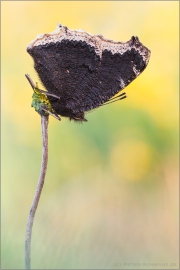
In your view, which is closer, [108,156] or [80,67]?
[80,67]

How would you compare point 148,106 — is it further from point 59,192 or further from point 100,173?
point 59,192

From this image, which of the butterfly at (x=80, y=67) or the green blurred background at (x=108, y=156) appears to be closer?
the butterfly at (x=80, y=67)

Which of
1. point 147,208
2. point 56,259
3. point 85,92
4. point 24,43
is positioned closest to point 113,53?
point 85,92

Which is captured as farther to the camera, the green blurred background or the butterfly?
the green blurred background
